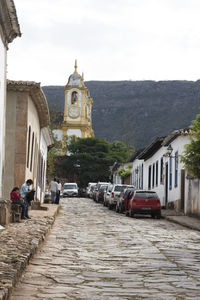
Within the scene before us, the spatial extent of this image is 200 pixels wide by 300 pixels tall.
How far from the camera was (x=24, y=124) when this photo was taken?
854 inches

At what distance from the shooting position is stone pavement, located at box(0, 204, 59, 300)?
279 inches

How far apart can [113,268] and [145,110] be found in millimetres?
177304

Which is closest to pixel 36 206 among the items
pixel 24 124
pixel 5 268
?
pixel 24 124

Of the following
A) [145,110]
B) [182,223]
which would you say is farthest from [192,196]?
[145,110]

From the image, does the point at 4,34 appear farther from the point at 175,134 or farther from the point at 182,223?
the point at 175,134

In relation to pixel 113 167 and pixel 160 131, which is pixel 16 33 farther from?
pixel 160 131

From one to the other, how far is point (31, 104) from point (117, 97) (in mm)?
175257

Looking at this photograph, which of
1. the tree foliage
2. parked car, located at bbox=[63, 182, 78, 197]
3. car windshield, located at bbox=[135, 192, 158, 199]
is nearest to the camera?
car windshield, located at bbox=[135, 192, 158, 199]

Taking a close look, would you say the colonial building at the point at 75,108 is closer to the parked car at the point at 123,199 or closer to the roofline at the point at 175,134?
the roofline at the point at 175,134

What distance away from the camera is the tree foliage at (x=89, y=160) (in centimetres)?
7300

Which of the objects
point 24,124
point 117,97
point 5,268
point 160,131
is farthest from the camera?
point 117,97

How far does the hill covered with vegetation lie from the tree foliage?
86.3 meters

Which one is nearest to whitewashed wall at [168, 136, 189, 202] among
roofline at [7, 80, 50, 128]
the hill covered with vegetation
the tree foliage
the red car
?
the red car

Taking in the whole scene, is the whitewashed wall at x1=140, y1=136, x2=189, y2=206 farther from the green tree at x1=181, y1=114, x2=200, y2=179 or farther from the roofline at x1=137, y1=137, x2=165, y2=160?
the green tree at x1=181, y1=114, x2=200, y2=179
